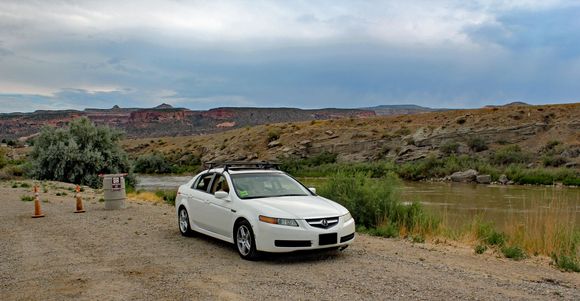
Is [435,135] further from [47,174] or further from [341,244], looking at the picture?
[341,244]

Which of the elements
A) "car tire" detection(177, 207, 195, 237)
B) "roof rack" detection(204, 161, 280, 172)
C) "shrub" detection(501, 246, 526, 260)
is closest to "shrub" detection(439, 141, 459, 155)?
"shrub" detection(501, 246, 526, 260)

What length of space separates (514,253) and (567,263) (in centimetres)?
113

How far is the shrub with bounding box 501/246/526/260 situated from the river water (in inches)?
275

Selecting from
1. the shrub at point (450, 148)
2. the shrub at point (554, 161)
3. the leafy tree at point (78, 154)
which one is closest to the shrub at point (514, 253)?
the leafy tree at point (78, 154)

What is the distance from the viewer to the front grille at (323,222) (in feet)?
28.8

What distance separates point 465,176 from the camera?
38375mm

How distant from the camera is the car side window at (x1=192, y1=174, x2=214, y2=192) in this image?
11.2 m

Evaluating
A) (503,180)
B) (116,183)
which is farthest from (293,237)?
(503,180)

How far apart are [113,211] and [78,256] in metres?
7.73

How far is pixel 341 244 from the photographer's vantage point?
9.08 meters

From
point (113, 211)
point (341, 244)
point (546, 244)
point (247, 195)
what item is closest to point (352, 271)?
point (341, 244)

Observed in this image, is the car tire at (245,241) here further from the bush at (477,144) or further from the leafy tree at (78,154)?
the bush at (477,144)

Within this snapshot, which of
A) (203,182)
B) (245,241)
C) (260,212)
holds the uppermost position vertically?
(203,182)

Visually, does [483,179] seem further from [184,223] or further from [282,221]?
[282,221]
